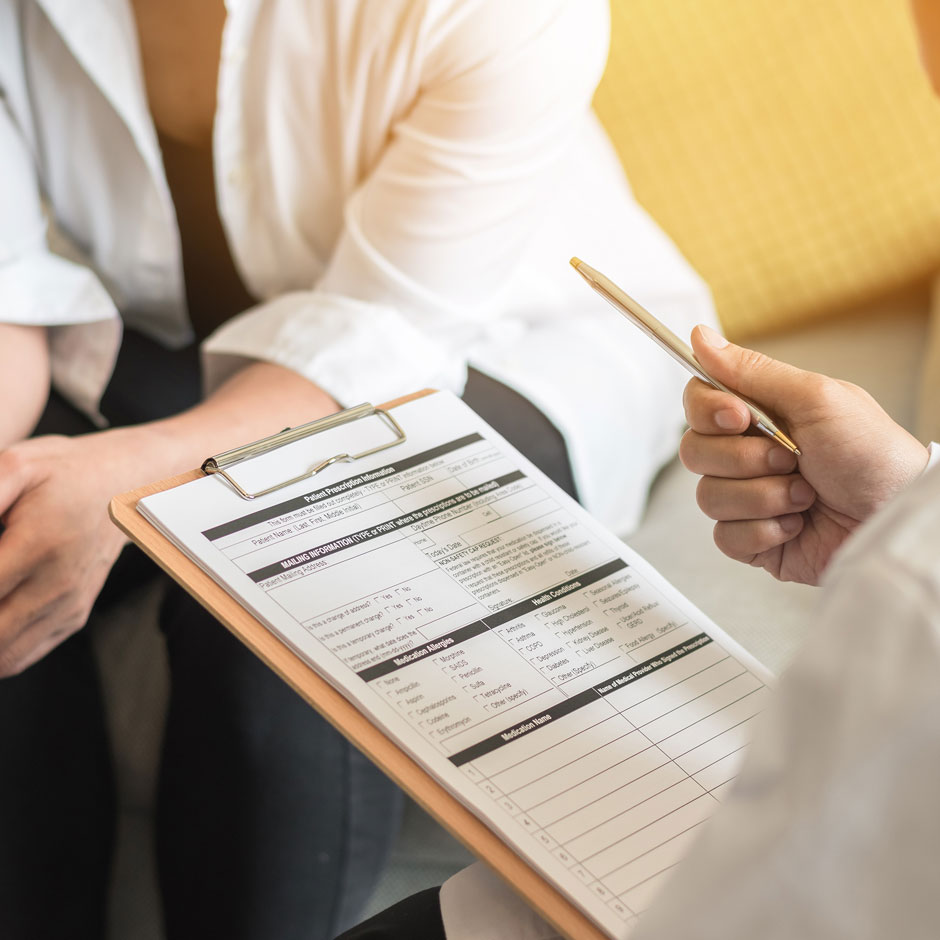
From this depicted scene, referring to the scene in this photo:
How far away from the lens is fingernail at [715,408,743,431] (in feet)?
1.58

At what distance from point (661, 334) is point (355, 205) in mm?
347

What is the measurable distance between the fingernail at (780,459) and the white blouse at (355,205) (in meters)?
0.30

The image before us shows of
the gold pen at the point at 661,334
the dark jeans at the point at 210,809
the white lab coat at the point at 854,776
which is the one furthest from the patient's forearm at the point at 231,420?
the white lab coat at the point at 854,776

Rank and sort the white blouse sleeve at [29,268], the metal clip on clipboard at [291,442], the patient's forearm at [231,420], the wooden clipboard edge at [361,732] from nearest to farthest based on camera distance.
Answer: the wooden clipboard edge at [361,732] → the metal clip on clipboard at [291,442] → the patient's forearm at [231,420] → the white blouse sleeve at [29,268]

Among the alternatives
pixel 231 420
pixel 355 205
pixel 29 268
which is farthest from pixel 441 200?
pixel 29 268

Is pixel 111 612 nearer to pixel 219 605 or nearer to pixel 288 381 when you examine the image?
pixel 288 381

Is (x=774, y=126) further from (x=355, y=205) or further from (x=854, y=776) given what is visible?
(x=854, y=776)

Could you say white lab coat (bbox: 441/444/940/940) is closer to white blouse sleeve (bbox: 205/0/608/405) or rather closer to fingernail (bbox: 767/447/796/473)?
fingernail (bbox: 767/447/796/473)

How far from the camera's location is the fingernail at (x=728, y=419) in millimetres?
481

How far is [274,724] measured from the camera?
66cm

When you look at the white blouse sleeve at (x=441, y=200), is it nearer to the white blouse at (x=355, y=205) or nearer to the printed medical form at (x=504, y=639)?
the white blouse at (x=355, y=205)

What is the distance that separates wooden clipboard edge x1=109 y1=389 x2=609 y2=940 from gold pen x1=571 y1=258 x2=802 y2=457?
0.73 ft

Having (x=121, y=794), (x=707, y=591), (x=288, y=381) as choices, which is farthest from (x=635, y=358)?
(x=121, y=794)

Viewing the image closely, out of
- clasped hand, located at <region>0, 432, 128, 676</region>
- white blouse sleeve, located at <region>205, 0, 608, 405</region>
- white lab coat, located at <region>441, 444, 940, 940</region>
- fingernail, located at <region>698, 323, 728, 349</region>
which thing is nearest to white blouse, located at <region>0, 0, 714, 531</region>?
white blouse sleeve, located at <region>205, 0, 608, 405</region>
